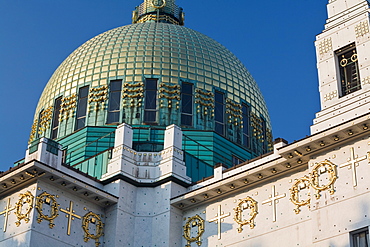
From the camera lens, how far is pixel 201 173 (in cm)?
3809

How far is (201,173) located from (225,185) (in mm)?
5720

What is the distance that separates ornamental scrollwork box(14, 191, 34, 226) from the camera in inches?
1241

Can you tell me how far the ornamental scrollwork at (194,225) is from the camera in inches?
1307

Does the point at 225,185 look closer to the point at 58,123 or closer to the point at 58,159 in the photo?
the point at 58,159

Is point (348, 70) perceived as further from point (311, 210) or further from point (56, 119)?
point (56, 119)

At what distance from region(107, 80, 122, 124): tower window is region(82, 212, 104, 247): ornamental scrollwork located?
921 cm

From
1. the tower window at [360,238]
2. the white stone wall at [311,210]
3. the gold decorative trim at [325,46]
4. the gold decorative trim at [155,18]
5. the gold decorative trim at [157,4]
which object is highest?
the gold decorative trim at [157,4]

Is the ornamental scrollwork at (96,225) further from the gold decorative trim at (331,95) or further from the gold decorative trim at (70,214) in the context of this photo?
the gold decorative trim at (331,95)

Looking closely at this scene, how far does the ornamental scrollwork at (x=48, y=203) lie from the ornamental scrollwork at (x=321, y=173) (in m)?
10.2

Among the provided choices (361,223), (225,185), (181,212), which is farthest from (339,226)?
(181,212)

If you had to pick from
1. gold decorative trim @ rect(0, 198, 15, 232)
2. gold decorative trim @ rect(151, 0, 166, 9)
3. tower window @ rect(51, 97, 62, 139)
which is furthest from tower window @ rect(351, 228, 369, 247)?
gold decorative trim @ rect(151, 0, 166, 9)

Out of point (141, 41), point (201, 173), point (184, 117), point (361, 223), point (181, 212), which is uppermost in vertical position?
point (141, 41)

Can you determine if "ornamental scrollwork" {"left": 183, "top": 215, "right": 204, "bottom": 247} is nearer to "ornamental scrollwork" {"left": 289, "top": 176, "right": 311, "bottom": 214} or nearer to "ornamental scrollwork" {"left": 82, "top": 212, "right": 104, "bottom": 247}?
"ornamental scrollwork" {"left": 82, "top": 212, "right": 104, "bottom": 247}

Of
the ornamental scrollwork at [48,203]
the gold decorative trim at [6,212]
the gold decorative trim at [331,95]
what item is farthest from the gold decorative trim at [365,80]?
the gold decorative trim at [6,212]
